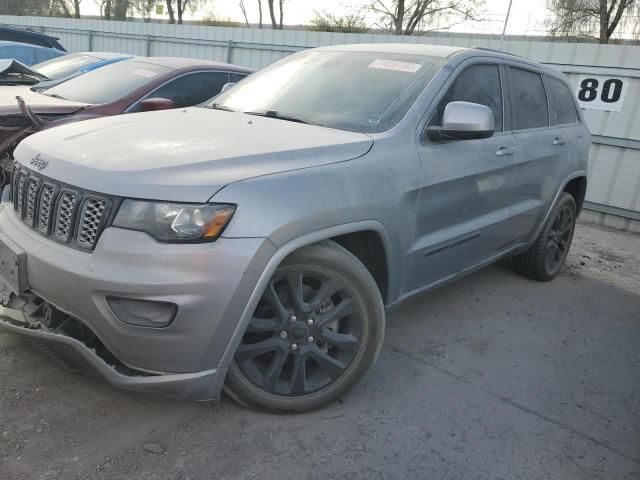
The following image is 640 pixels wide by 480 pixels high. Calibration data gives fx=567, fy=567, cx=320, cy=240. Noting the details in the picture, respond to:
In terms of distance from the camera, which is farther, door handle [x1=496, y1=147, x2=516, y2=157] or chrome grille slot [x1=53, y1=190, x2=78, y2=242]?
door handle [x1=496, y1=147, x2=516, y2=157]

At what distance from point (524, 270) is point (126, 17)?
37.1m

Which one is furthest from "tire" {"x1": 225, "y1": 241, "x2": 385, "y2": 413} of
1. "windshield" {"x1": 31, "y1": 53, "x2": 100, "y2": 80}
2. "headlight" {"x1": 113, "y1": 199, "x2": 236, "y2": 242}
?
"windshield" {"x1": 31, "y1": 53, "x2": 100, "y2": 80}

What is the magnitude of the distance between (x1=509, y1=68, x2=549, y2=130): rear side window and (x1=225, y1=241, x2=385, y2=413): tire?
2.04m

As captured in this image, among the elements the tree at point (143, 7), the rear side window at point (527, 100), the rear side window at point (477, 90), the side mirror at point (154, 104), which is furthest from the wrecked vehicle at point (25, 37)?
the tree at point (143, 7)

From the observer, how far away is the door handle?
363 cm

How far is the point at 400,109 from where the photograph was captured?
3.04 metres

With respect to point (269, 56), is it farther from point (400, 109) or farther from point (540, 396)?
point (540, 396)

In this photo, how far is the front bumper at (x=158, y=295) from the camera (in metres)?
2.09

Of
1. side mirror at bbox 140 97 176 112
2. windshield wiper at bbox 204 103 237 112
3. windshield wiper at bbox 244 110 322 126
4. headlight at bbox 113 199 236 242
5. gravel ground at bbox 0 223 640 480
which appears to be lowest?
gravel ground at bbox 0 223 640 480

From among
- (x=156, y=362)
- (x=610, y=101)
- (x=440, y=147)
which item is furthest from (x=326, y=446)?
(x=610, y=101)

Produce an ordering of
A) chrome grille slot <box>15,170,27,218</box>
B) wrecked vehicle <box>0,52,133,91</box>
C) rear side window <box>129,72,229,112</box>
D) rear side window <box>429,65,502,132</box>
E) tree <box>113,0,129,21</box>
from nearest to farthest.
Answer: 1. chrome grille slot <box>15,170,27,218</box>
2. rear side window <box>429,65,502,132</box>
3. rear side window <box>129,72,229,112</box>
4. wrecked vehicle <box>0,52,133,91</box>
5. tree <box>113,0,129,21</box>

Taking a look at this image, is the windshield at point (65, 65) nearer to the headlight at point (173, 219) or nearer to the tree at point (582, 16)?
the headlight at point (173, 219)

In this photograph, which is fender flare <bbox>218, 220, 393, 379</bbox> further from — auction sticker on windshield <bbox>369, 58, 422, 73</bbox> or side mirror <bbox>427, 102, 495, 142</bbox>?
auction sticker on windshield <bbox>369, 58, 422, 73</bbox>

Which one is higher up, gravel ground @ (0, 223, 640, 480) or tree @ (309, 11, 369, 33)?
tree @ (309, 11, 369, 33)
